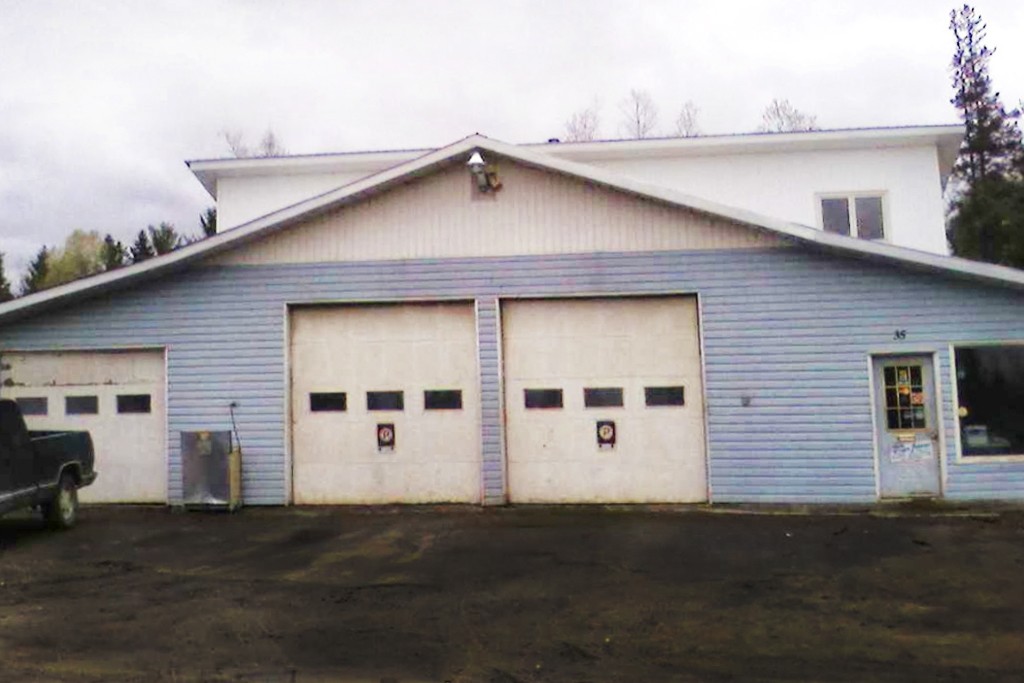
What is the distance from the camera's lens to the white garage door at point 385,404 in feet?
40.7

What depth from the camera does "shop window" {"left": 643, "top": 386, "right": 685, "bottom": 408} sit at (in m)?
12.2

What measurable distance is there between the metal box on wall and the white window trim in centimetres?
1067

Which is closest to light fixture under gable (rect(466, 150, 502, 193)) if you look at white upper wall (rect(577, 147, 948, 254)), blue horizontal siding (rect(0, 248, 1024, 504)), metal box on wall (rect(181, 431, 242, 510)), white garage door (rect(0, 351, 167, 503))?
blue horizontal siding (rect(0, 248, 1024, 504))

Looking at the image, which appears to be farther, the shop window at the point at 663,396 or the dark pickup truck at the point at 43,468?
the shop window at the point at 663,396

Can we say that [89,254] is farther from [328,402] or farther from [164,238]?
[328,402]

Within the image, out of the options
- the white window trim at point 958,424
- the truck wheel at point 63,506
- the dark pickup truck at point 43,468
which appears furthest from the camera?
the white window trim at point 958,424

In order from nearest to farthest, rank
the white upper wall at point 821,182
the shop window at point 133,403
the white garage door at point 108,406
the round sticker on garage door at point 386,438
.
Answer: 1. the round sticker on garage door at point 386,438
2. the white garage door at point 108,406
3. the shop window at point 133,403
4. the white upper wall at point 821,182

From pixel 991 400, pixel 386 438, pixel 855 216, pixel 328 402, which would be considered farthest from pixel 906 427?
pixel 328 402

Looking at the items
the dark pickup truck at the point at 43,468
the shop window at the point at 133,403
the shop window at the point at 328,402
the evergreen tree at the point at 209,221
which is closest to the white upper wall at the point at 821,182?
the shop window at the point at 328,402

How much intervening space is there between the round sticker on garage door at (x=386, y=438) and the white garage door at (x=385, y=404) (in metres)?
0.02

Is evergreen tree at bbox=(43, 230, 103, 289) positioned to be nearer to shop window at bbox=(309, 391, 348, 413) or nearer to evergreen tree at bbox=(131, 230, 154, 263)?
evergreen tree at bbox=(131, 230, 154, 263)

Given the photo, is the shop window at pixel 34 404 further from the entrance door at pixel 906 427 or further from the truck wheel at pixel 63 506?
the entrance door at pixel 906 427

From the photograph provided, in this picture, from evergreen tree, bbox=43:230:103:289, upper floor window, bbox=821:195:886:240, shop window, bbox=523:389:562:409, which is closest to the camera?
shop window, bbox=523:389:562:409

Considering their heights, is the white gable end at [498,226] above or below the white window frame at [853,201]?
below
